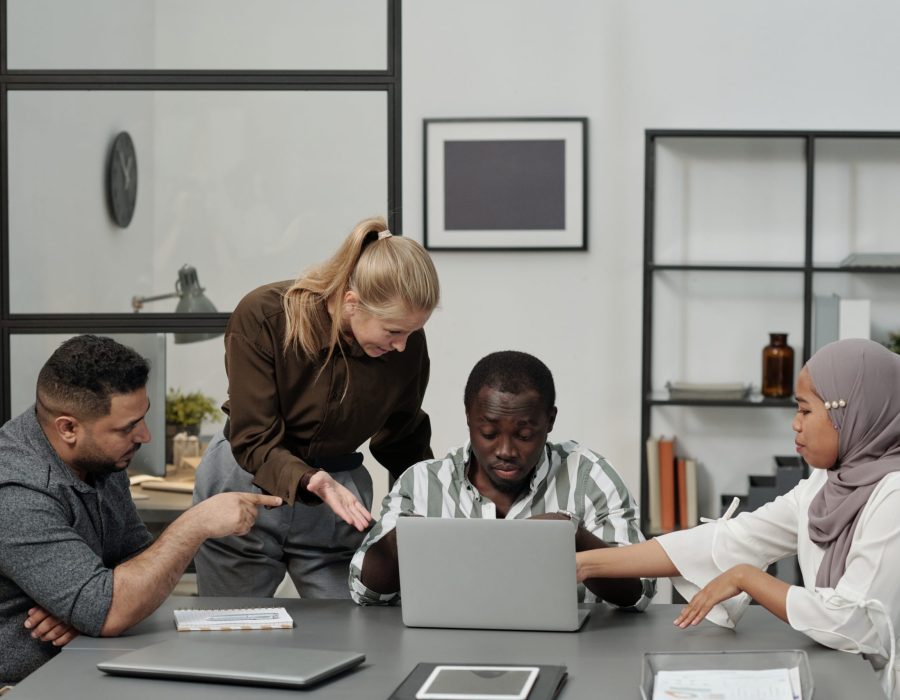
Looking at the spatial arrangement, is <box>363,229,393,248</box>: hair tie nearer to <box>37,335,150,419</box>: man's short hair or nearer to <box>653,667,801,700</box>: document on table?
<box>37,335,150,419</box>: man's short hair

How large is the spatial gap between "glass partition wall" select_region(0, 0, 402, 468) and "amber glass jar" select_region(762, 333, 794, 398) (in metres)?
1.58

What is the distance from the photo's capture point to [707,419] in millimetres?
4172

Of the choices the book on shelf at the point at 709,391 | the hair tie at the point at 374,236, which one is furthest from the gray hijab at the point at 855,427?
the book on shelf at the point at 709,391

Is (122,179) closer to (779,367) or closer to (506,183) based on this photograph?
(506,183)

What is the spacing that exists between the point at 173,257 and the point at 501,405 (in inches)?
55.4

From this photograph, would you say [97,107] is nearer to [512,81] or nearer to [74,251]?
[74,251]

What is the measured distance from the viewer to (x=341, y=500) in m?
2.10

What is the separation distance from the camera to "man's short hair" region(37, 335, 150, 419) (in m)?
2.01

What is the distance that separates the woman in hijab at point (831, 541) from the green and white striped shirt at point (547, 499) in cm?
10

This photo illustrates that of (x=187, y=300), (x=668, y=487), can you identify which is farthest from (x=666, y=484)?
(x=187, y=300)

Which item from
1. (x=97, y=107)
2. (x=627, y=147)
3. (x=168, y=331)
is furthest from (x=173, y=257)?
(x=627, y=147)

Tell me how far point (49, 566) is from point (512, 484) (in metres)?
0.81

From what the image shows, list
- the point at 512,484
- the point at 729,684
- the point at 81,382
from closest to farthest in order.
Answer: the point at 729,684
the point at 81,382
the point at 512,484

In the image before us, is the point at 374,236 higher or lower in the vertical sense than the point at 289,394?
higher
